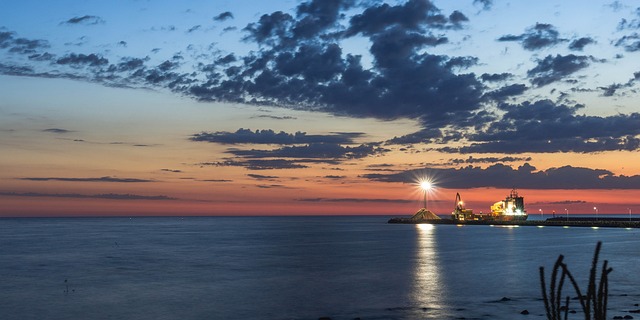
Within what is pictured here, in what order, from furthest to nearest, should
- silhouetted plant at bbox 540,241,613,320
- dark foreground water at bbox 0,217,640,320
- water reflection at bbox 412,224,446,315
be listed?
water reflection at bbox 412,224,446,315, dark foreground water at bbox 0,217,640,320, silhouetted plant at bbox 540,241,613,320

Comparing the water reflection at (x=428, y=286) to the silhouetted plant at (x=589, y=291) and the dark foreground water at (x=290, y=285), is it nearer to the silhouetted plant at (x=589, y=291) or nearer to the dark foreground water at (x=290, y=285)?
the dark foreground water at (x=290, y=285)

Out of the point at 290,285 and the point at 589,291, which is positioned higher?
the point at 589,291

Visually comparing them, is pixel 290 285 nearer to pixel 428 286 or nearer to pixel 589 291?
pixel 428 286

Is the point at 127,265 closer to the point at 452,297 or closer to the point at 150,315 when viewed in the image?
the point at 150,315

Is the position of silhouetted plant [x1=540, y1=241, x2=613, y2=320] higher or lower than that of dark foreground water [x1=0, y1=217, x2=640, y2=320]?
higher

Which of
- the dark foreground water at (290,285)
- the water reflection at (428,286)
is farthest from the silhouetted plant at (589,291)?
the water reflection at (428,286)

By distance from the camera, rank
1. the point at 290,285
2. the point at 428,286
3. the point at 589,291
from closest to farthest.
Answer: the point at 589,291 → the point at 428,286 → the point at 290,285

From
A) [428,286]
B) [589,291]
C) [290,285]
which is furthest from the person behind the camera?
[290,285]

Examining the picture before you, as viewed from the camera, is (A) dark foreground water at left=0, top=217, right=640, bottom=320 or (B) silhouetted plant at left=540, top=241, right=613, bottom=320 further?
(A) dark foreground water at left=0, top=217, right=640, bottom=320

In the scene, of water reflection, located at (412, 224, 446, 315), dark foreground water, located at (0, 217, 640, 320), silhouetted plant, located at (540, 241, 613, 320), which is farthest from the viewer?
water reflection, located at (412, 224, 446, 315)

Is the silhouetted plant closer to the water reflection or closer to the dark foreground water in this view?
the dark foreground water

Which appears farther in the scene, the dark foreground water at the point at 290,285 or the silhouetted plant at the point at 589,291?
the dark foreground water at the point at 290,285

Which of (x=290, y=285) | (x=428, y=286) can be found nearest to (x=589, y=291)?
(x=428, y=286)

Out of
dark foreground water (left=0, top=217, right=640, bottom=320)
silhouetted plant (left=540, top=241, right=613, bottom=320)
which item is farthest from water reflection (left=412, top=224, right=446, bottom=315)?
silhouetted plant (left=540, top=241, right=613, bottom=320)
